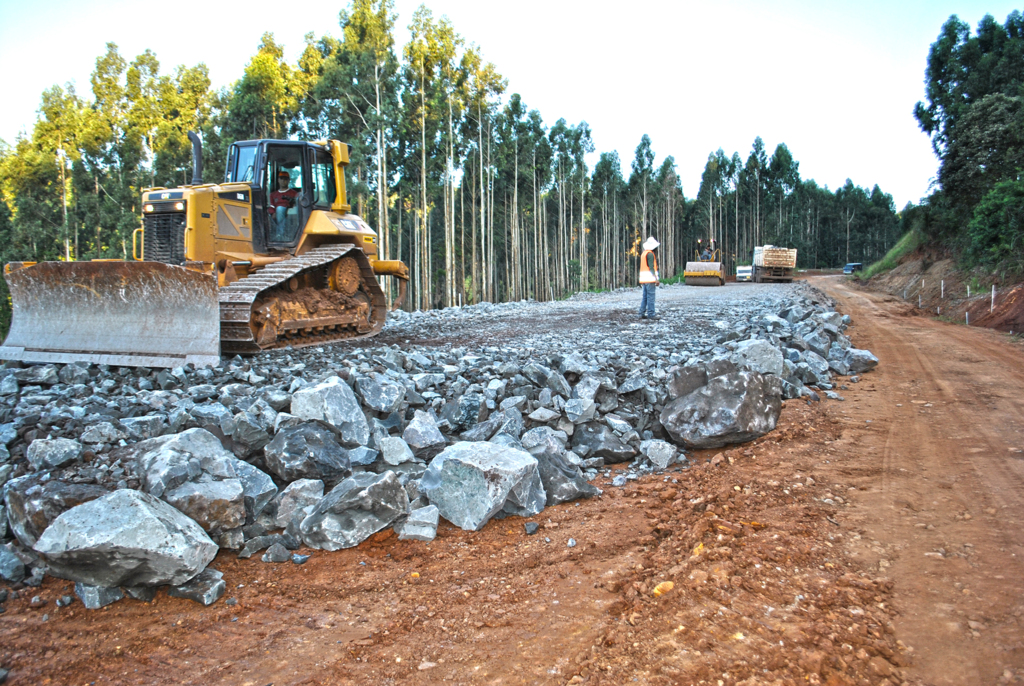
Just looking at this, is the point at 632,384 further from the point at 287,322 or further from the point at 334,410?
the point at 287,322

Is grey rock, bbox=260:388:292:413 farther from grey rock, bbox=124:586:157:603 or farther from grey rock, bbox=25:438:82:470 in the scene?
grey rock, bbox=124:586:157:603

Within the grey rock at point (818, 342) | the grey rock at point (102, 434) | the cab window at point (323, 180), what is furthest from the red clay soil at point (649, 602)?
the cab window at point (323, 180)

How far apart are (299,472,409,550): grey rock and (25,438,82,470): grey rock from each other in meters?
1.54

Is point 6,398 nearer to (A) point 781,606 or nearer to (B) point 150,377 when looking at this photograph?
(B) point 150,377

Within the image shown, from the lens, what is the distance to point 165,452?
3504mm

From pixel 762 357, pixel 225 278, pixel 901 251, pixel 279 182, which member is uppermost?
pixel 901 251

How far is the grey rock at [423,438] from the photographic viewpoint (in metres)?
4.47

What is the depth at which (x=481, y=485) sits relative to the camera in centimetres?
361

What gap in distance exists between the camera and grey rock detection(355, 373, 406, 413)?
480 centimetres

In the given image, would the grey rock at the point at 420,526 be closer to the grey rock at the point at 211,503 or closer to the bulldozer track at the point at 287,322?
the grey rock at the point at 211,503

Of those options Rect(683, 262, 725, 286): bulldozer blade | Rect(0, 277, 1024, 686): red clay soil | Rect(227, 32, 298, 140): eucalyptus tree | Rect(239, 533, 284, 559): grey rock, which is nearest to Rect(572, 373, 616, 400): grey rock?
Rect(0, 277, 1024, 686): red clay soil

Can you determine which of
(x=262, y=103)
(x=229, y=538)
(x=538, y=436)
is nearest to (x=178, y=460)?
(x=229, y=538)

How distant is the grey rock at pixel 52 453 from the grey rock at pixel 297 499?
4.25 feet

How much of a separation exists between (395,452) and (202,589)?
1.54m
